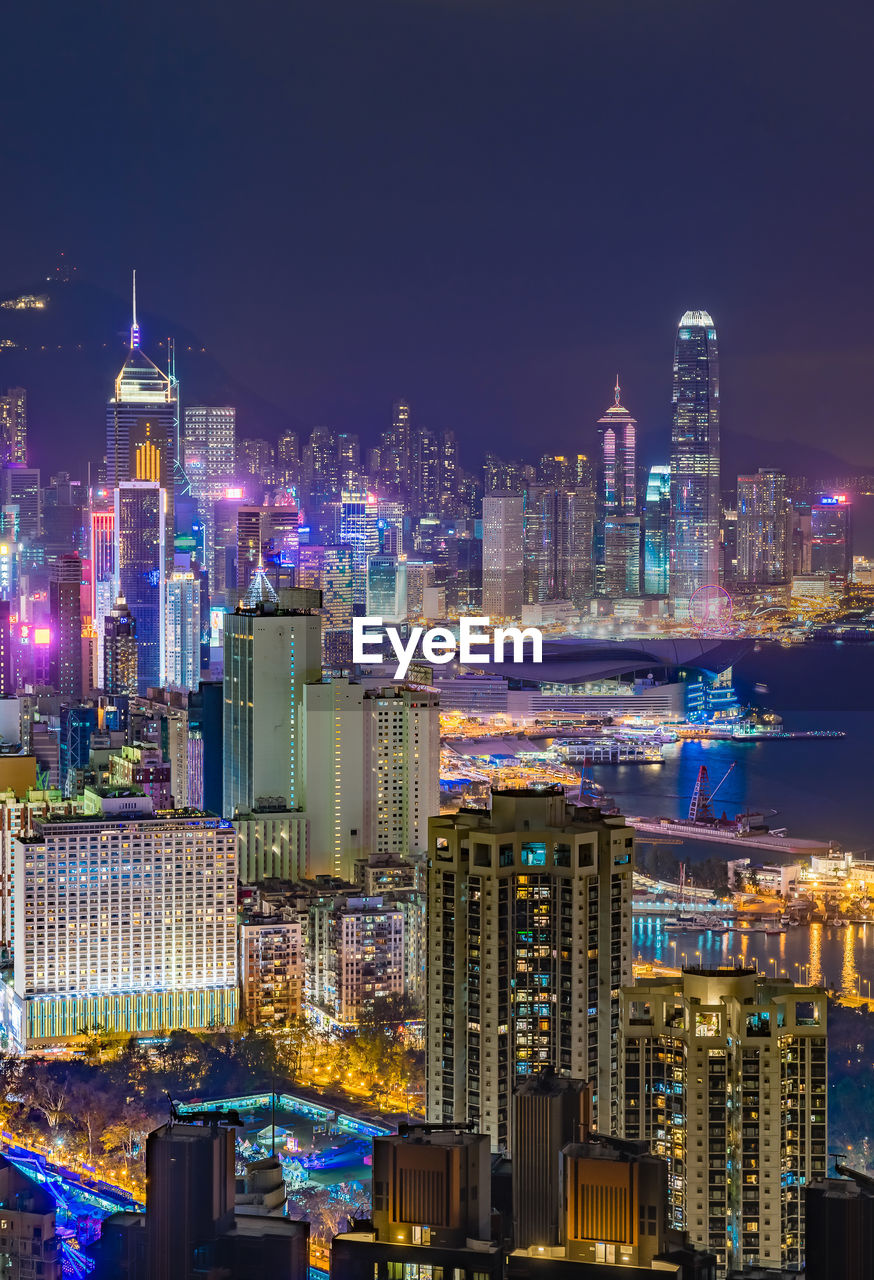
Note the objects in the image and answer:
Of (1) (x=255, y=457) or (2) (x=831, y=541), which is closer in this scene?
(2) (x=831, y=541)

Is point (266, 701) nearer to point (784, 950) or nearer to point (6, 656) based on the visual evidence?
point (784, 950)

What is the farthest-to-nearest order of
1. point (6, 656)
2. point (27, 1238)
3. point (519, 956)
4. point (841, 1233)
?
point (6, 656) < point (519, 956) < point (27, 1238) < point (841, 1233)

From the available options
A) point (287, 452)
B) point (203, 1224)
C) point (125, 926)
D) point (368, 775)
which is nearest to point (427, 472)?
point (287, 452)

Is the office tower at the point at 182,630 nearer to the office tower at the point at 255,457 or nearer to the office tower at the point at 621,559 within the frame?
the office tower at the point at 255,457

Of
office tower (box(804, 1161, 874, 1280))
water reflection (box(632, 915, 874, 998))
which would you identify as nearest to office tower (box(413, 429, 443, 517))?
water reflection (box(632, 915, 874, 998))

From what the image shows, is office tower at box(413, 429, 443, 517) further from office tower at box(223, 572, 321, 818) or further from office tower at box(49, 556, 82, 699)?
office tower at box(223, 572, 321, 818)

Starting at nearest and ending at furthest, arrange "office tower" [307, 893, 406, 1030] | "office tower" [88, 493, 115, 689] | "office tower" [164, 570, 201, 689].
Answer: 1. "office tower" [307, 893, 406, 1030]
2. "office tower" [164, 570, 201, 689]
3. "office tower" [88, 493, 115, 689]

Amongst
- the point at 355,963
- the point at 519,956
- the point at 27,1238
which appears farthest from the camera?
the point at 355,963
